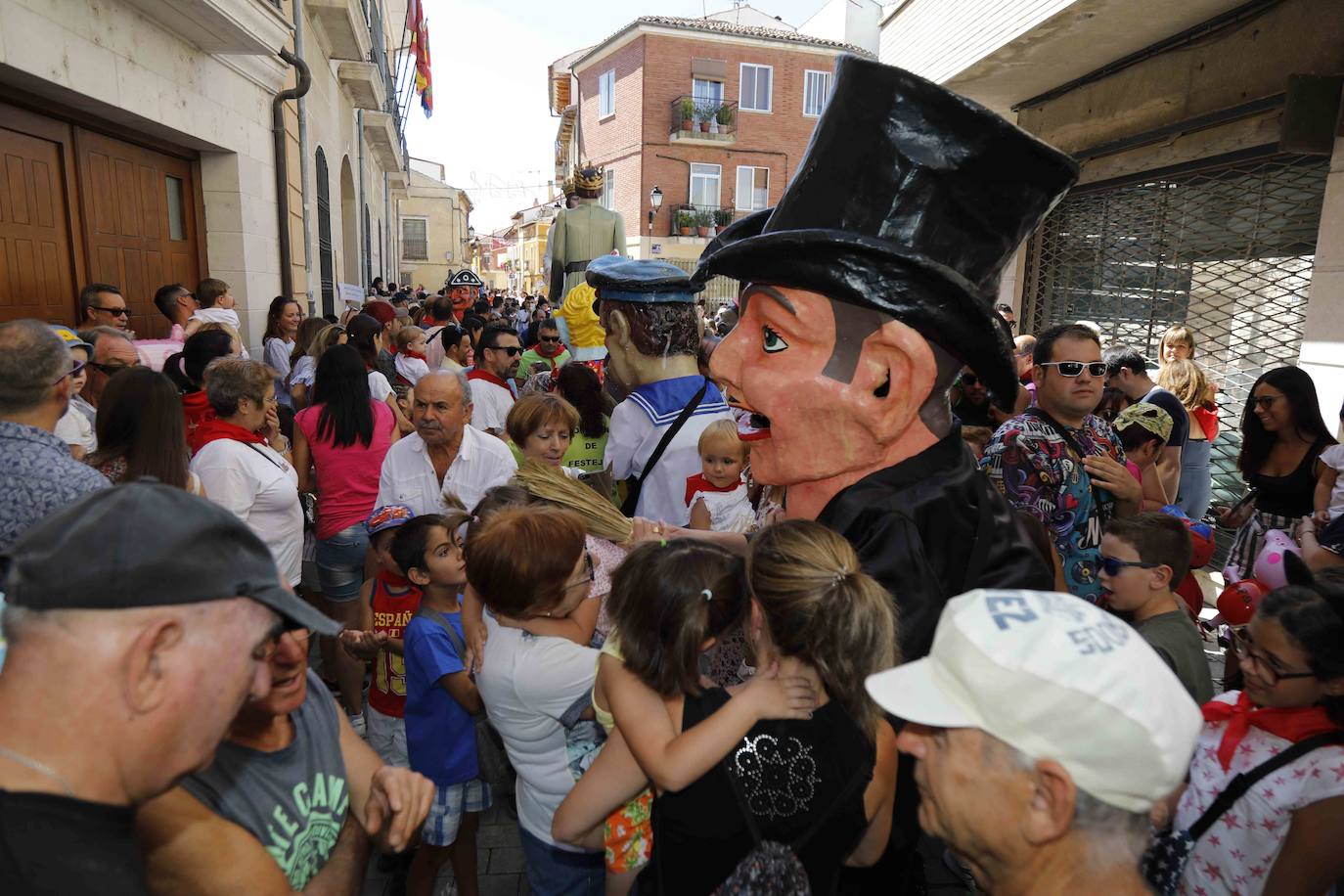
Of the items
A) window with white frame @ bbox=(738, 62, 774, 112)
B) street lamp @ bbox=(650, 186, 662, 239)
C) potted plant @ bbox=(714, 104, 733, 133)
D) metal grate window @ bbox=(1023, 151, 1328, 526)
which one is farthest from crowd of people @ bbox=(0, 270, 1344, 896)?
window with white frame @ bbox=(738, 62, 774, 112)

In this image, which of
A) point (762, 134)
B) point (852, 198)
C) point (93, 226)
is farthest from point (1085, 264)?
point (762, 134)

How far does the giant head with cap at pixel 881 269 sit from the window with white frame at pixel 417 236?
4079 centimetres

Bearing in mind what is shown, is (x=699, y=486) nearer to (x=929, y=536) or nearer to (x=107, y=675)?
(x=929, y=536)

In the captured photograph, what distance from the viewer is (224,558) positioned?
111cm

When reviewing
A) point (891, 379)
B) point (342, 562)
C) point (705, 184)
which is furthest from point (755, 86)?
point (891, 379)

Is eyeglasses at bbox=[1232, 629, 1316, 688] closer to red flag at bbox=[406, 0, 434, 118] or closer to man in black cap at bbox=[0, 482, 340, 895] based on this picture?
man in black cap at bbox=[0, 482, 340, 895]

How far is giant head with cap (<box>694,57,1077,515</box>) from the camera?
1.70 metres

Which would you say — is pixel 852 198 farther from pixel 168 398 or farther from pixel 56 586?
pixel 168 398

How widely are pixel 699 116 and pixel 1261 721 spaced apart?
27.1 metres

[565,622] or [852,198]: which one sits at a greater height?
[852,198]

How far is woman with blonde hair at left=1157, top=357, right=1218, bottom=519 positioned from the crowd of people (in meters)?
1.40

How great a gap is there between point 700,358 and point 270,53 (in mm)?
4575

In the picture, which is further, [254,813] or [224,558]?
[254,813]

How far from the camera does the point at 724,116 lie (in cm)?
2656
